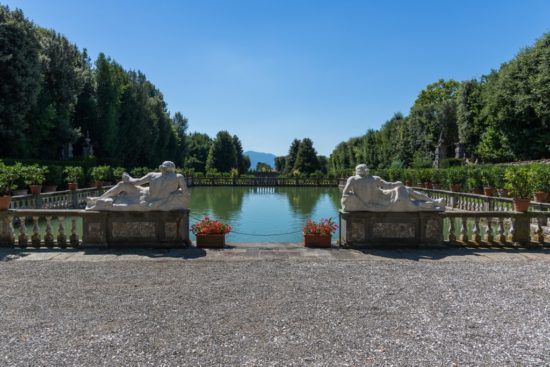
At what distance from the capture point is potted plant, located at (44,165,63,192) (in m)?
16.6

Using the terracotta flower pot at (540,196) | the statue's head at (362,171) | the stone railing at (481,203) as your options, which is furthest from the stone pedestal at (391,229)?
the terracotta flower pot at (540,196)

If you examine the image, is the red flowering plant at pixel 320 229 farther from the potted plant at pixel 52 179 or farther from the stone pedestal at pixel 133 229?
the potted plant at pixel 52 179

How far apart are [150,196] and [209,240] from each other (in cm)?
137

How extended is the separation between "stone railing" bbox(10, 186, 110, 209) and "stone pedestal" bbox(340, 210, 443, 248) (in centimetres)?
950

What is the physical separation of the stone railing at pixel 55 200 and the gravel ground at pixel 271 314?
7.82 metres

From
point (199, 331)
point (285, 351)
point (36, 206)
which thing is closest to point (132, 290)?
point (199, 331)

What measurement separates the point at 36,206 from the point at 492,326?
13641 mm

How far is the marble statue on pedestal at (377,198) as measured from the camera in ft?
23.4

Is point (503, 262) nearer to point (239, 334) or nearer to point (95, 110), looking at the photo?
point (239, 334)

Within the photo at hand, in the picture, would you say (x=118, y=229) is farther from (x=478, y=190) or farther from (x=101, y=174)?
(x=478, y=190)

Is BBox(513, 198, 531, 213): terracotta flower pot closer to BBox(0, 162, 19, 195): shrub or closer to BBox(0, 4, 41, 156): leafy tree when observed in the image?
BBox(0, 162, 19, 195): shrub

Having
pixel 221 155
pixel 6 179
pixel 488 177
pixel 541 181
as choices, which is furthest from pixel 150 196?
pixel 221 155

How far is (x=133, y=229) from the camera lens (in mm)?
7078

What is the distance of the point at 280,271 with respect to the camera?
5578 millimetres
